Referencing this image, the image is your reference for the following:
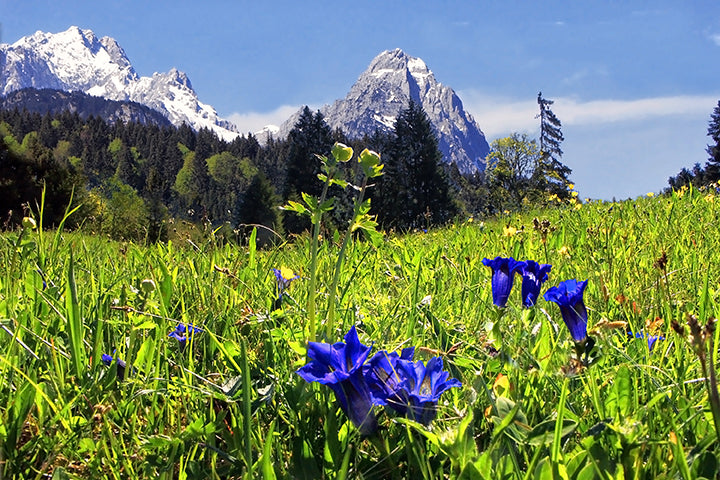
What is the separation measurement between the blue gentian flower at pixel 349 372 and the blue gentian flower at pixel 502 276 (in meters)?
0.56

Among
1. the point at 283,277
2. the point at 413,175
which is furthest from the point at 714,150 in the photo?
the point at 283,277

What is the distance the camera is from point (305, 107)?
60188mm

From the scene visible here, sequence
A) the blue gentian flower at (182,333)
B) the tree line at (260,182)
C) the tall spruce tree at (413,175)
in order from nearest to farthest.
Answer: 1. the blue gentian flower at (182,333)
2. the tree line at (260,182)
3. the tall spruce tree at (413,175)

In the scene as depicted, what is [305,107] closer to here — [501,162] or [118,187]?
[501,162]

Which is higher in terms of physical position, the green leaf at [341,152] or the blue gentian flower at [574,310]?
the green leaf at [341,152]

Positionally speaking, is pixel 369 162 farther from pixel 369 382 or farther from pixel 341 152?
pixel 369 382

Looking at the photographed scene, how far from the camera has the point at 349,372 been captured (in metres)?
1.05

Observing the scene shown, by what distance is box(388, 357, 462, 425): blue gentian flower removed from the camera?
1.05 metres

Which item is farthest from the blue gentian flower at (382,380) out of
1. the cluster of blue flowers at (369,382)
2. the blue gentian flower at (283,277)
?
the blue gentian flower at (283,277)

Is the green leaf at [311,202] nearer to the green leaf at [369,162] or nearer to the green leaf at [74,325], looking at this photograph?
the green leaf at [369,162]

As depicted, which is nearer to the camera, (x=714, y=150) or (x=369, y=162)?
(x=369, y=162)

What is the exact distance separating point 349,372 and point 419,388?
151 millimetres

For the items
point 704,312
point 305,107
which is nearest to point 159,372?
point 704,312

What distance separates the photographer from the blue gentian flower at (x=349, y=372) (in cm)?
106
